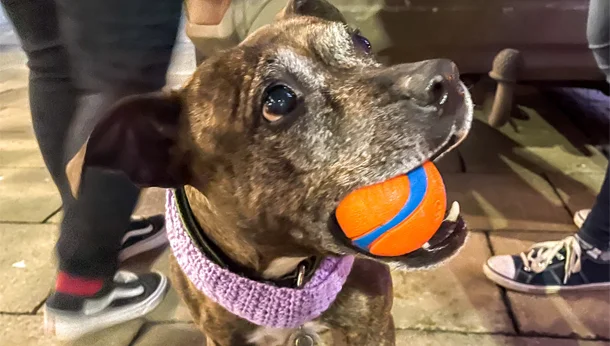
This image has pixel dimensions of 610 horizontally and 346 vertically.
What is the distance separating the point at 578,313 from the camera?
72.3 inches

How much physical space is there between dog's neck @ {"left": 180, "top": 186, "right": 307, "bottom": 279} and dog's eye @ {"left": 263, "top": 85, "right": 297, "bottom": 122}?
261 mm

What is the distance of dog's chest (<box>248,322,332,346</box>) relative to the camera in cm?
146

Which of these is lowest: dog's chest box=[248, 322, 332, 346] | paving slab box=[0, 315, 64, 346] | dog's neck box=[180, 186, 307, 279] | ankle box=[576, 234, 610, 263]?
paving slab box=[0, 315, 64, 346]

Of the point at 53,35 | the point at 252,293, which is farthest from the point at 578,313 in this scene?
the point at 53,35

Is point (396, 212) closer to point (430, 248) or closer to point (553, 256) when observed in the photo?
point (430, 248)

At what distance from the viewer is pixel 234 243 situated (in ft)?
4.29

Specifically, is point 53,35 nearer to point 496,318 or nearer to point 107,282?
point 107,282

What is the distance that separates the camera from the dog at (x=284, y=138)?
1035 millimetres

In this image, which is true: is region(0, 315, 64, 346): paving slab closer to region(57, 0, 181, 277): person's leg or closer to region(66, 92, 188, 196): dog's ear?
region(57, 0, 181, 277): person's leg

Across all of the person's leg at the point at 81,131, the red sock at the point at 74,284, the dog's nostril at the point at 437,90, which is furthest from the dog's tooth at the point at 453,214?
the red sock at the point at 74,284

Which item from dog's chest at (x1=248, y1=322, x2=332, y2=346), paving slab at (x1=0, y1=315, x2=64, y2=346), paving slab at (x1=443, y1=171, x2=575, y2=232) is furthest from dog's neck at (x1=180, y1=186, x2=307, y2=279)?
paving slab at (x1=443, y1=171, x2=575, y2=232)

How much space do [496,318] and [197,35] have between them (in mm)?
1583

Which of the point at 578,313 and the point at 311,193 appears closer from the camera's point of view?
the point at 311,193

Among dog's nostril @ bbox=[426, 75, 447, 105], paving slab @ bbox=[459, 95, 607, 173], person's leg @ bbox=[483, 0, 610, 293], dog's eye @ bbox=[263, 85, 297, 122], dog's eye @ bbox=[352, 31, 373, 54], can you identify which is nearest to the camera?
dog's nostril @ bbox=[426, 75, 447, 105]
